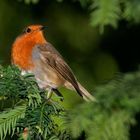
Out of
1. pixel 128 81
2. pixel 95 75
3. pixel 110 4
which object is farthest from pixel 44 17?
pixel 128 81

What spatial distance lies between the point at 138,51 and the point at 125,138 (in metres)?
4.14

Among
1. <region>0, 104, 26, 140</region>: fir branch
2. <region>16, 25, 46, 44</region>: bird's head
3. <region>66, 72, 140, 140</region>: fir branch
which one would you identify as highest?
<region>16, 25, 46, 44</region>: bird's head

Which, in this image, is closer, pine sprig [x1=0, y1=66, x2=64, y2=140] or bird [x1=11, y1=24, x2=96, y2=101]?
pine sprig [x1=0, y1=66, x2=64, y2=140]

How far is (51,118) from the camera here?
8.61ft

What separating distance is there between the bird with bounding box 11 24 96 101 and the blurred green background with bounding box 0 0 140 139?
1.10 ft

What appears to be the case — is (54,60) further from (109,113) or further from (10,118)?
(109,113)

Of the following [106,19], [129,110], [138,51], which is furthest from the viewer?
[138,51]

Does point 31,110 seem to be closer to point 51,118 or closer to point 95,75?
point 51,118

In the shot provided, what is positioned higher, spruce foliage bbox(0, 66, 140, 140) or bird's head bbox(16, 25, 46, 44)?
bird's head bbox(16, 25, 46, 44)

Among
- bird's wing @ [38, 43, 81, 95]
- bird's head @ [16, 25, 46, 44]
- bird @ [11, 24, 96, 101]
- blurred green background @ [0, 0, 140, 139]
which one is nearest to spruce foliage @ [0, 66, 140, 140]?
bird @ [11, 24, 96, 101]

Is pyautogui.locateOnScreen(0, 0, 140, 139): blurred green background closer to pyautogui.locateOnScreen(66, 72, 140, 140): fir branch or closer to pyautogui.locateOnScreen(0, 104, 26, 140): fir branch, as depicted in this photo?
pyautogui.locateOnScreen(0, 104, 26, 140): fir branch

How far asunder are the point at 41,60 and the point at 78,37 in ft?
2.39

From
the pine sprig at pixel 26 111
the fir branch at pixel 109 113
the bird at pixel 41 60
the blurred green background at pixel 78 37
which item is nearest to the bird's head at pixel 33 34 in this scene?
the bird at pixel 41 60

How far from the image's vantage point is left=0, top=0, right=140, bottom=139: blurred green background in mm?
5461
